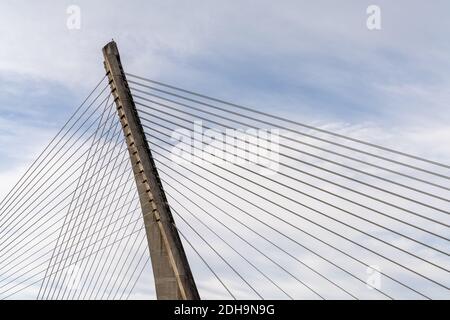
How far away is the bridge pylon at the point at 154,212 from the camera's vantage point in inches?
802

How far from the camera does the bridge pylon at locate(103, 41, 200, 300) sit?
20.4 meters

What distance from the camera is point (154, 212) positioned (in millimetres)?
21375

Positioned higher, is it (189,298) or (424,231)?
(424,231)
